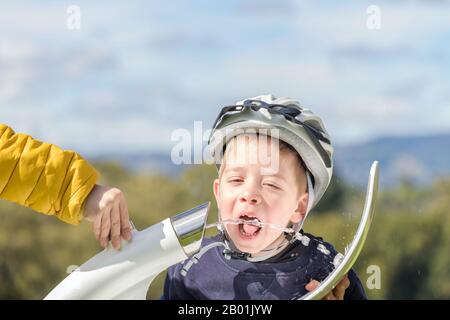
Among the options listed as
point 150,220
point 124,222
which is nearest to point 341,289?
point 124,222

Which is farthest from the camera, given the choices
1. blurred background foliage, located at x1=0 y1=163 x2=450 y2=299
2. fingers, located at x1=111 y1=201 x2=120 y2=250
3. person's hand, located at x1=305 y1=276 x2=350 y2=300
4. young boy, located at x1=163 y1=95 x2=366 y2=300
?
blurred background foliage, located at x1=0 y1=163 x2=450 y2=299

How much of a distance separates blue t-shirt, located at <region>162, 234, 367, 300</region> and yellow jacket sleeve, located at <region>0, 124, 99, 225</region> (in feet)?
1.23

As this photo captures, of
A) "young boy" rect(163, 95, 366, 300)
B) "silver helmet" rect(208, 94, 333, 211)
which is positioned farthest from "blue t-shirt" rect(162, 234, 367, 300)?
"silver helmet" rect(208, 94, 333, 211)

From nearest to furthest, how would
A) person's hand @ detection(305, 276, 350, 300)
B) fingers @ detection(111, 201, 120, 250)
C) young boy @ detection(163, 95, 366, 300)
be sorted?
fingers @ detection(111, 201, 120, 250) → person's hand @ detection(305, 276, 350, 300) → young boy @ detection(163, 95, 366, 300)

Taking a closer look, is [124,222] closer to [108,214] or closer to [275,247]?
[108,214]

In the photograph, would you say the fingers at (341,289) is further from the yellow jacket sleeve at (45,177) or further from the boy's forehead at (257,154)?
the yellow jacket sleeve at (45,177)

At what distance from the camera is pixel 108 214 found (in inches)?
50.7

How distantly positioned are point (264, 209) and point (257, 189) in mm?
38

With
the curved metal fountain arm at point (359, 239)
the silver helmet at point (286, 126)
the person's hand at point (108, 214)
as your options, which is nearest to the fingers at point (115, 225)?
the person's hand at point (108, 214)

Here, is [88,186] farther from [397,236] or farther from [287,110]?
[397,236]

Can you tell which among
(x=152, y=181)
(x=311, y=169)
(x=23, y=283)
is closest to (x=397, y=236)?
(x=152, y=181)

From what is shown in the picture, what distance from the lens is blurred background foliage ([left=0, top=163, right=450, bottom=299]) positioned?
8.70m

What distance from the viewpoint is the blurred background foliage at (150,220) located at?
8.70 m

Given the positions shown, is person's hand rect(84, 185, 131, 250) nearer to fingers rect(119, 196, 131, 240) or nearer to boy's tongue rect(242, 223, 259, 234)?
fingers rect(119, 196, 131, 240)
